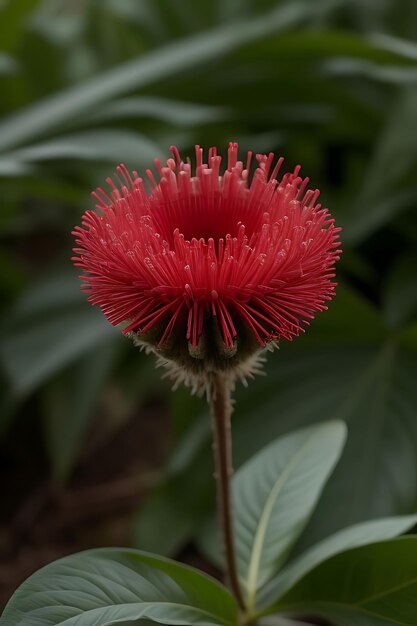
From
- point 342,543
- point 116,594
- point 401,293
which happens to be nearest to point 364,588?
point 342,543

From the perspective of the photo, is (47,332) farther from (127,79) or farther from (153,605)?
(153,605)

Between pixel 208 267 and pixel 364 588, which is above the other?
pixel 208 267

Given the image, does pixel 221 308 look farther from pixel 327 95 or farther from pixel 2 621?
pixel 327 95

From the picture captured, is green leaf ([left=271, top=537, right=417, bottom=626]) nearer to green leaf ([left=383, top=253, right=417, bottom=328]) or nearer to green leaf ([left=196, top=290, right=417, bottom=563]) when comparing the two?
green leaf ([left=196, top=290, right=417, bottom=563])

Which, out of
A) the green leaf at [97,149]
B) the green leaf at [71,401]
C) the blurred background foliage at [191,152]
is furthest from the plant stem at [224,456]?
the green leaf at [71,401]

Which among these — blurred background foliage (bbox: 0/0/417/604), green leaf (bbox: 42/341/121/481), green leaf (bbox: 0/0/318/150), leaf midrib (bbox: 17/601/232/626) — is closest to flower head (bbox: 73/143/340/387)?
leaf midrib (bbox: 17/601/232/626)
